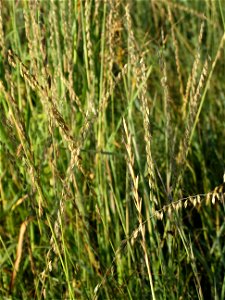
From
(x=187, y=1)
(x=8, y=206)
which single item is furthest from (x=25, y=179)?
(x=187, y=1)

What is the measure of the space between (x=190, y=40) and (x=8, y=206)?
60.3 inches

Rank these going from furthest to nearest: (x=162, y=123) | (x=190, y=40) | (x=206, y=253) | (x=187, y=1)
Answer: (x=187, y=1), (x=190, y=40), (x=162, y=123), (x=206, y=253)

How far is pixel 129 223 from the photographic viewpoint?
180 centimetres

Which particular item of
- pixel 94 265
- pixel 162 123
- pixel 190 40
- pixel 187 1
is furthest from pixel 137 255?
A: pixel 187 1

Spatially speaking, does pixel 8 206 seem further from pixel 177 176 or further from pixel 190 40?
pixel 190 40

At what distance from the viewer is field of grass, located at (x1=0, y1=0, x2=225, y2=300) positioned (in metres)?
1.53

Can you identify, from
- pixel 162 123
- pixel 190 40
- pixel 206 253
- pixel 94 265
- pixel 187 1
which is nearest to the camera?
pixel 94 265

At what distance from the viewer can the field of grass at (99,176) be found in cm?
153

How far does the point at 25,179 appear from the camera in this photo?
72.1 inches

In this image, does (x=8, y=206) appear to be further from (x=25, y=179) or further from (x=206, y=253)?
(x=206, y=253)

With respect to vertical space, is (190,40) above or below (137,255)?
above

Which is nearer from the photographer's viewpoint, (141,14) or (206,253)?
(206,253)

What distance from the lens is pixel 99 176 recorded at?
1.82 metres

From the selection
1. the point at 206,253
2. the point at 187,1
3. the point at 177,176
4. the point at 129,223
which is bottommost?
the point at 206,253
